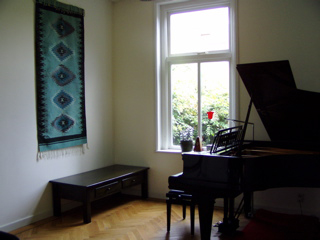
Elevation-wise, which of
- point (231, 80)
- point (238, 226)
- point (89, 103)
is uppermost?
point (231, 80)

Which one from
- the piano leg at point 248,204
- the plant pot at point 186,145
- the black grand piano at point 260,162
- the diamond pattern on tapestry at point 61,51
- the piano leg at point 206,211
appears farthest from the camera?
the plant pot at point 186,145

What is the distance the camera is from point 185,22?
15.3 ft

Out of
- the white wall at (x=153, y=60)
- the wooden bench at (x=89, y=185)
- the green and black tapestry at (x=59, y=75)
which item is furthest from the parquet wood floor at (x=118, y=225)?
the green and black tapestry at (x=59, y=75)

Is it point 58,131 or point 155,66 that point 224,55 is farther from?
point 58,131

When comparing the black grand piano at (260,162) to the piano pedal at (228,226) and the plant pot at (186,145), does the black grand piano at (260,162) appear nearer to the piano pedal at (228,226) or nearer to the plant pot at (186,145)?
Result: the piano pedal at (228,226)

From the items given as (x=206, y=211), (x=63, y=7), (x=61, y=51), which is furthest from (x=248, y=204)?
(x=63, y=7)

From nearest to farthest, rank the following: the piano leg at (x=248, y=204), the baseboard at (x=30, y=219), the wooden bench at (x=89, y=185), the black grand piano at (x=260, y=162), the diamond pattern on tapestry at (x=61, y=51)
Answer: the black grand piano at (x=260, y=162) → the baseboard at (x=30, y=219) → the wooden bench at (x=89, y=185) → the piano leg at (x=248, y=204) → the diamond pattern on tapestry at (x=61, y=51)

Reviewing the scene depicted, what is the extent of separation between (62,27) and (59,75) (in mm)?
632

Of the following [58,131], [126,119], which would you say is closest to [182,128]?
[126,119]

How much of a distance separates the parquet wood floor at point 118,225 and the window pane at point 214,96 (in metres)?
1.15

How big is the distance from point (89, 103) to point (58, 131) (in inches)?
28.5

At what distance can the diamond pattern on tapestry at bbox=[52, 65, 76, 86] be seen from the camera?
157 inches

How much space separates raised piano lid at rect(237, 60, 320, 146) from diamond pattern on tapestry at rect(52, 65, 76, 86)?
2.35 m

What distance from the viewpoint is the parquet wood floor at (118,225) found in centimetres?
331
